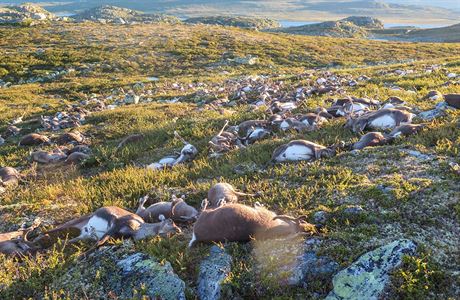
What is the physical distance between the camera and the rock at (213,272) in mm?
4445

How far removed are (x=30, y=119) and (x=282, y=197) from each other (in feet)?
52.0

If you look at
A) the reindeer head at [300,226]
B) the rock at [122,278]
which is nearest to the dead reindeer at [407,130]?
the reindeer head at [300,226]

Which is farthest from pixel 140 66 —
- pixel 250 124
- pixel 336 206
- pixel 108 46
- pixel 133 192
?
pixel 336 206

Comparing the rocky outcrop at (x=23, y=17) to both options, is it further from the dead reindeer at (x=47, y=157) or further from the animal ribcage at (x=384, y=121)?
the animal ribcage at (x=384, y=121)

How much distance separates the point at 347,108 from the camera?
11.8 metres

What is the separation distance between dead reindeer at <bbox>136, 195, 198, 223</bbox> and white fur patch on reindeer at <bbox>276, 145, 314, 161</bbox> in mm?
2704

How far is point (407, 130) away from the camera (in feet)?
28.5

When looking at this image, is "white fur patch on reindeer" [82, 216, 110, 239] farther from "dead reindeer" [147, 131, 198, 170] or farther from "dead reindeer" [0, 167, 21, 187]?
"dead reindeer" [0, 167, 21, 187]

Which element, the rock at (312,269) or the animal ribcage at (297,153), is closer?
the rock at (312,269)

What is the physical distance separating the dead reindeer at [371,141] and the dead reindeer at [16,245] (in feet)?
20.6

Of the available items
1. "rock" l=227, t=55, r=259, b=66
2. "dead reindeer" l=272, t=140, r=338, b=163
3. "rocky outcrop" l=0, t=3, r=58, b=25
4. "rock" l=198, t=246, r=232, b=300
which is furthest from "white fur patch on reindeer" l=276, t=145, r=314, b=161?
"rocky outcrop" l=0, t=3, r=58, b=25

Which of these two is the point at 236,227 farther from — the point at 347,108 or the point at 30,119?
the point at 30,119

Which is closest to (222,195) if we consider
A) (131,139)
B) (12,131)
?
(131,139)

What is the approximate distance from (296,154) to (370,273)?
4.18 metres
